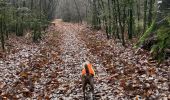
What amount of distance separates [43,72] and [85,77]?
6582 mm

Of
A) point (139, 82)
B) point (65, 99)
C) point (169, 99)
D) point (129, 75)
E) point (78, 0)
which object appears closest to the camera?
point (169, 99)

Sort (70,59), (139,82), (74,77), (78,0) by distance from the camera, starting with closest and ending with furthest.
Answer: (139,82) < (74,77) < (70,59) < (78,0)

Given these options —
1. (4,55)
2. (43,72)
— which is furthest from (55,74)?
(4,55)

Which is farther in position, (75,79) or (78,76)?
(78,76)

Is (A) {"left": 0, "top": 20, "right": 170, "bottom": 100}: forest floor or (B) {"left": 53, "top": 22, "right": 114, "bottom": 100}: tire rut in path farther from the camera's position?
(B) {"left": 53, "top": 22, "right": 114, "bottom": 100}: tire rut in path

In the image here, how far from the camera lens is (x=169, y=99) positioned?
35.7 ft

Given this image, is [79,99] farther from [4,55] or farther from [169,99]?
[4,55]

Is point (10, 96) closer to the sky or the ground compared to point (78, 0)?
closer to the ground

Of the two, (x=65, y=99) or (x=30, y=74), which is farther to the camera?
(x=30, y=74)

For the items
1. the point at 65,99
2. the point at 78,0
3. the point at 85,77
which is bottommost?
the point at 65,99

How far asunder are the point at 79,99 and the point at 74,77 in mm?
3903

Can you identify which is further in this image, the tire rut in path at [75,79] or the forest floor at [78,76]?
the tire rut in path at [75,79]

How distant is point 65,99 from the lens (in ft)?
40.9

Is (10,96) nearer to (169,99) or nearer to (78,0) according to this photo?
(169,99)
